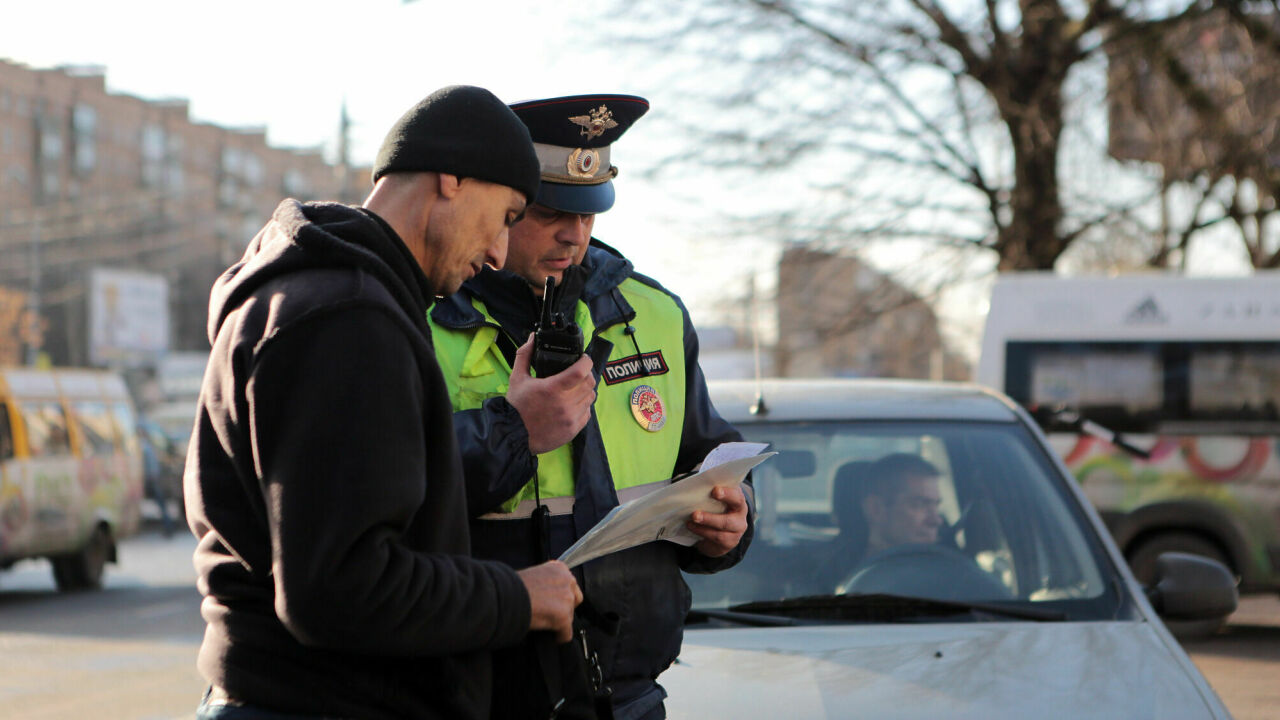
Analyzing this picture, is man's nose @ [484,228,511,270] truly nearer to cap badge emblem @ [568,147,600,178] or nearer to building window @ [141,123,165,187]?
cap badge emblem @ [568,147,600,178]

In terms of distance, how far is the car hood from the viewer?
2668 mm

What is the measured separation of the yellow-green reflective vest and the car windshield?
3.11ft

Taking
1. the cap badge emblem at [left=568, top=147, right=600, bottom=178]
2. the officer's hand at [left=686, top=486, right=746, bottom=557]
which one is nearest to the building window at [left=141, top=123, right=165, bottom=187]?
the cap badge emblem at [left=568, top=147, right=600, bottom=178]

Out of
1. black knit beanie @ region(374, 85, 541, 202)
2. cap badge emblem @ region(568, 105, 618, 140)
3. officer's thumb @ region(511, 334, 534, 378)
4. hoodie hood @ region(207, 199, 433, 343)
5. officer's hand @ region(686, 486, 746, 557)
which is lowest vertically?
officer's hand @ region(686, 486, 746, 557)

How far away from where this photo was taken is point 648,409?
2.48 metres

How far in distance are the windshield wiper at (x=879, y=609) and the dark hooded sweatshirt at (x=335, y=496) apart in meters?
1.59

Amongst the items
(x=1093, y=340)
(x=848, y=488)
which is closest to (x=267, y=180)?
(x=1093, y=340)

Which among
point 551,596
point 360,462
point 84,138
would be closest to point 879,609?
point 551,596

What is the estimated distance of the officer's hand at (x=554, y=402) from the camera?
2.18m

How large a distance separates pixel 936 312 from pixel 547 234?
14.7m

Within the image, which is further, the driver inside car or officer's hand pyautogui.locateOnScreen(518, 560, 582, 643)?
the driver inside car

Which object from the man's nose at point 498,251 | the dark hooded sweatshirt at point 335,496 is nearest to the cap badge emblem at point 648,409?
the man's nose at point 498,251

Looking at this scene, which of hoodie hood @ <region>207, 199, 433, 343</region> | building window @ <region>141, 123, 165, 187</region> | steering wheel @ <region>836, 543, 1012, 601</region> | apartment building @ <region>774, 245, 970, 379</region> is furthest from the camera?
building window @ <region>141, 123, 165, 187</region>

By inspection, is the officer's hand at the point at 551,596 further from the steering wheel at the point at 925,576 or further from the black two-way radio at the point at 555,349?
the steering wheel at the point at 925,576
